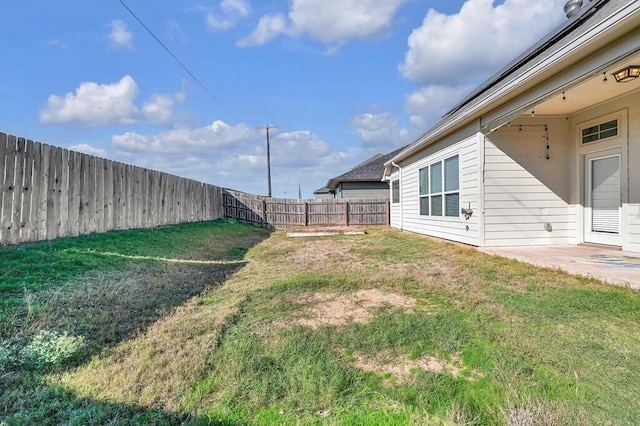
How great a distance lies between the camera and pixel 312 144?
115ft

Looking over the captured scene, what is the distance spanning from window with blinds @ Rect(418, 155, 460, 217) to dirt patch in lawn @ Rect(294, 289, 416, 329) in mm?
4427

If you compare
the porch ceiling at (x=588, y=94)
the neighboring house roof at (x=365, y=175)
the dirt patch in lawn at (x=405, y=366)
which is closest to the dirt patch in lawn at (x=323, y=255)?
the dirt patch in lawn at (x=405, y=366)

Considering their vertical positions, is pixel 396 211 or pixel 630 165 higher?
pixel 630 165

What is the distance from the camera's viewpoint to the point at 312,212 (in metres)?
16.7

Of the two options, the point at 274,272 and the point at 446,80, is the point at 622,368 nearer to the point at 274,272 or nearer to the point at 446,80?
the point at 274,272

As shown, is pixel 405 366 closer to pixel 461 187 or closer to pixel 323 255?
pixel 323 255

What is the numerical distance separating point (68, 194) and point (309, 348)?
220 inches

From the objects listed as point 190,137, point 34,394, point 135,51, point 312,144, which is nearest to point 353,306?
point 34,394

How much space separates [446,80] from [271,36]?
6.94m

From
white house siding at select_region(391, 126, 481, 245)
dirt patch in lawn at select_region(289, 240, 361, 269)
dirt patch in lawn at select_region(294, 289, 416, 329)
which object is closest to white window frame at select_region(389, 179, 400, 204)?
white house siding at select_region(391, 126, 481, 245)

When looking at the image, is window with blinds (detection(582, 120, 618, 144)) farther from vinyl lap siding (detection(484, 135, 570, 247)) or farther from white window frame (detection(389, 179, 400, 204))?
white window frame (detection(389, 179, 400, 204))

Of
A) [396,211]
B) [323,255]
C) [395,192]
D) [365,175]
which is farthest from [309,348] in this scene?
[365,175]

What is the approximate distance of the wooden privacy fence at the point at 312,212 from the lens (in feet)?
53.2

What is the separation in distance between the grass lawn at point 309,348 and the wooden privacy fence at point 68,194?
83 centimetres
